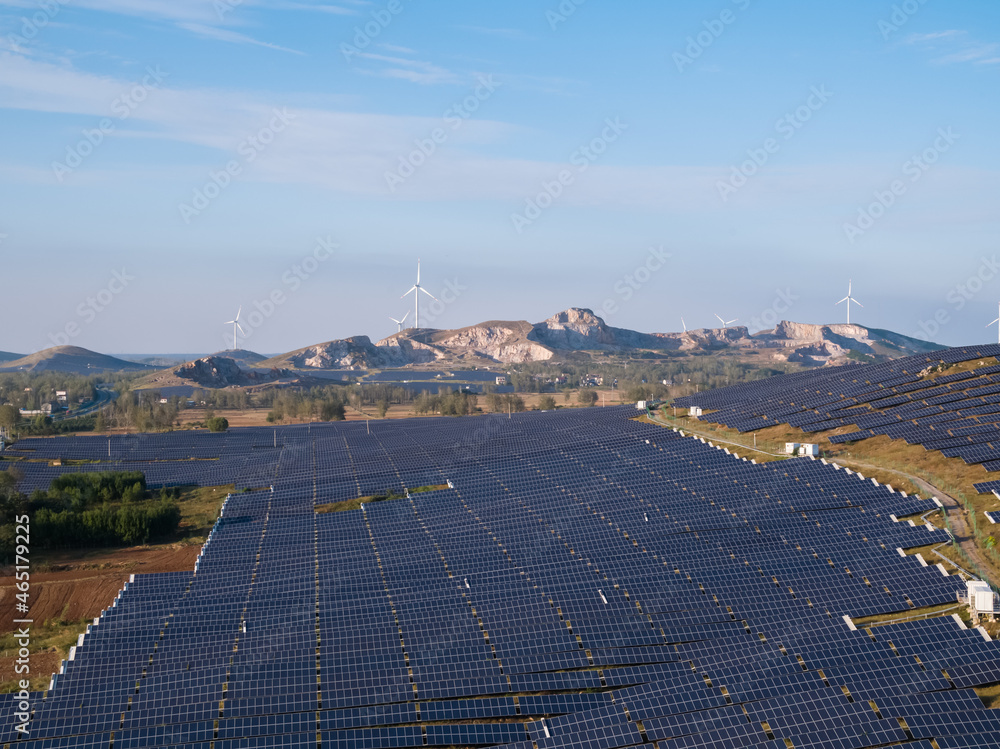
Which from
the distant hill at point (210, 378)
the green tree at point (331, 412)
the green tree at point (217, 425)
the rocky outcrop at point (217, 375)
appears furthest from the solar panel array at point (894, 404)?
the rocky outcrop at point (217, 375)

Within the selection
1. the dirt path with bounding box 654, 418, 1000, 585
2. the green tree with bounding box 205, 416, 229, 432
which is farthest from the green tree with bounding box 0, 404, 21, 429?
the dirt path with bounding box 654, 418, 1000, 585

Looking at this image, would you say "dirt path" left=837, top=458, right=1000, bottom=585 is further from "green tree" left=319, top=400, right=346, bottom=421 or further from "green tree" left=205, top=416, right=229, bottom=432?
"green tree" left=319, top=400, right=346, bottom=421

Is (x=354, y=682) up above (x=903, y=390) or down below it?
below

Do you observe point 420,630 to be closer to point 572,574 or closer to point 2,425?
point 572,574

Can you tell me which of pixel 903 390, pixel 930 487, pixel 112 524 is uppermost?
pixel 903 390

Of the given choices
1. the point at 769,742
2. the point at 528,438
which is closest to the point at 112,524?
the point at 528,438

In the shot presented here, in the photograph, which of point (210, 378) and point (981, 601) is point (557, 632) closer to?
point (981, 601)
